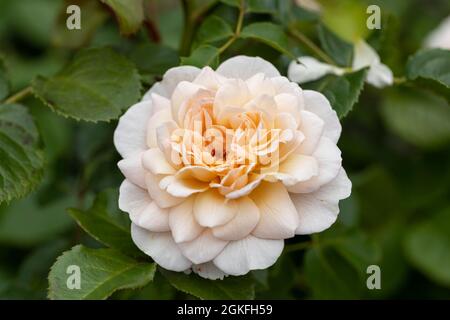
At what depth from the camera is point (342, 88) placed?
0.79 meters

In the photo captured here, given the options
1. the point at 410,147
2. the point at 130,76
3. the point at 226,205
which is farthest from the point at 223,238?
the point at 410,147

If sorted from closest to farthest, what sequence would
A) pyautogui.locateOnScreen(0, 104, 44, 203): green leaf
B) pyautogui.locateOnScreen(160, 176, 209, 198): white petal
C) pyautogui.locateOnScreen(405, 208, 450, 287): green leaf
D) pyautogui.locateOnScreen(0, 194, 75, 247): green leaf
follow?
pyautogui.locateOnScreen(160, 176, 209, 198): white petal < pyautogui.locateOnScreen(0, 104, 44, 203): green leaf < pyautogui.locateOnScreen(405, 208, 450, 287): green leaf < pyautogui.locateOnScreen(0, 194, 75, 247): green leaf

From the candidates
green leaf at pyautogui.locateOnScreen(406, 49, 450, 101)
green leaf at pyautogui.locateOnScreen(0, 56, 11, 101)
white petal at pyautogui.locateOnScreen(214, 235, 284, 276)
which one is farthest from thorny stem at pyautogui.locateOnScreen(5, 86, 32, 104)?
green leaf at pyautogui.locateOnScreen(406, 49, 450, 101)

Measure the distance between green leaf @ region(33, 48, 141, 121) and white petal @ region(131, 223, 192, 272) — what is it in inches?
5.7

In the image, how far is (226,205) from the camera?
2.13ft

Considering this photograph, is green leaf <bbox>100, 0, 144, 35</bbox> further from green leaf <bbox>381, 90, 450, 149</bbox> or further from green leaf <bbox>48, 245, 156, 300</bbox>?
green leaf <bbox>381, 90, 450, 149</bbox>

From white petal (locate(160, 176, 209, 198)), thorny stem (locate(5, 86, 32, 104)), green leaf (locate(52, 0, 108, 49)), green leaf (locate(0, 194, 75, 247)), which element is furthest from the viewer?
green leaf (locate(0, 194, 75, 247))

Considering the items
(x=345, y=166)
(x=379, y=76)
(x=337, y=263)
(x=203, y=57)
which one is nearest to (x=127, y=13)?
(x=203, y=57)

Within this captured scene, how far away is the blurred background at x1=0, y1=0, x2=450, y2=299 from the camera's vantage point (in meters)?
0.91

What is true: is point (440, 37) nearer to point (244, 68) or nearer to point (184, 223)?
point (244, 68)

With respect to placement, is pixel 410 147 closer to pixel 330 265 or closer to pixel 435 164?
pixel 435 164

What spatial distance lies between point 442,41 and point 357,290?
0.57 metres

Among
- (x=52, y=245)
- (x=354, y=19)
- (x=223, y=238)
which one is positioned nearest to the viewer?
(x=223, y=238)

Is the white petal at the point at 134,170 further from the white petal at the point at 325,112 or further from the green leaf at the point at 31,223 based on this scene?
the green leaf at the point at 31,223
